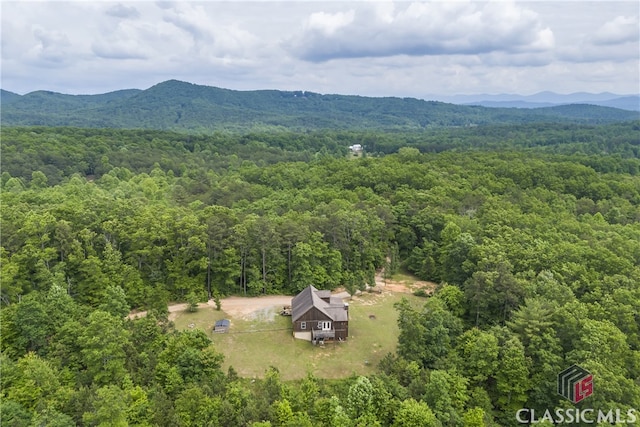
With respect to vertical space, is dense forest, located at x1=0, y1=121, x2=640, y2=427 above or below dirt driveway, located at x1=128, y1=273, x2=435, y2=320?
above

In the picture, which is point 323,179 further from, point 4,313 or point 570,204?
point 4,313

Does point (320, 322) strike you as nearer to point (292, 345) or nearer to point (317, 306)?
point (317, 306)

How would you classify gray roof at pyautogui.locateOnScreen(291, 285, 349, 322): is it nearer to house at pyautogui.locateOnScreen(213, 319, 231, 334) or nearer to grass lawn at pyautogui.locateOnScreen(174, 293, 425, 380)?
grass lawn at pyautogui.locateOnScreen(174, 293, 425, 380)

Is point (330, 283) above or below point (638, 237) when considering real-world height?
below

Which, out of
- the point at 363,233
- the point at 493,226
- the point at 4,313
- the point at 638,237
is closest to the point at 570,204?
the point at 638,237

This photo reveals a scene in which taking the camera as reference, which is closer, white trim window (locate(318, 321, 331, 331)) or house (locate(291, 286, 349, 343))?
house (locate(291, 286, 349, 343))

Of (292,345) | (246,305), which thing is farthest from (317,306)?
(246,305)

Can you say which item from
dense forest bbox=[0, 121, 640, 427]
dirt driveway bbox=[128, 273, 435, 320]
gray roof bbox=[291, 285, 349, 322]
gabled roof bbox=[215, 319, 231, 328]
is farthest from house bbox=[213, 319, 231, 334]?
gray roof bbox=[291, 285, 349, 322]
